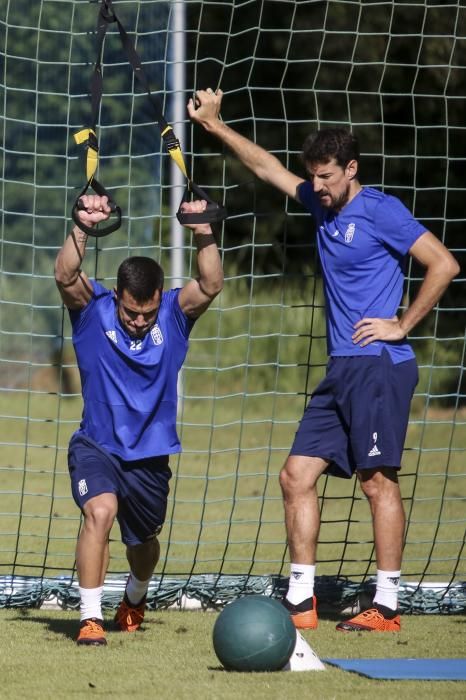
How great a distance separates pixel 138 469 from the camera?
20.4 feet

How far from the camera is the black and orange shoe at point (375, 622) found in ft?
21.0

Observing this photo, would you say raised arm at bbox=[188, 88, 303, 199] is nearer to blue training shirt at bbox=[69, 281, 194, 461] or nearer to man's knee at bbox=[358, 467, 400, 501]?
blue training shirt at bbox=[69, 281, 194, 461]

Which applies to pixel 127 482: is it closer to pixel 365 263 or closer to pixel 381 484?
pixel 381 484

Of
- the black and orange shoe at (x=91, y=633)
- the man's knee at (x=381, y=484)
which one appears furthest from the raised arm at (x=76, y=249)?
the man's knee at (x=381, y=484)

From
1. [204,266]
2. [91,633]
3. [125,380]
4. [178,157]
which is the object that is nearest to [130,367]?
[125,380]

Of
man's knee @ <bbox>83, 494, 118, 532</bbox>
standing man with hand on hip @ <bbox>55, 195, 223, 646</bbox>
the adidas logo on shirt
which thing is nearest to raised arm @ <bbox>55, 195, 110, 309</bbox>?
standing man with hand on hip @ <bbox>55, 195, 223, 646</bbox>

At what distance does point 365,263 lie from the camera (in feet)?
21.2

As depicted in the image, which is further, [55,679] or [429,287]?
[429,287]

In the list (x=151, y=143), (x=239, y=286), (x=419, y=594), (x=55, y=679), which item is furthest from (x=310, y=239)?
(x=55, y=679)

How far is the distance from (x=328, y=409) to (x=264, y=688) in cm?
193

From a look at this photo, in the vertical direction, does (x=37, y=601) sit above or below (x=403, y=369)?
below

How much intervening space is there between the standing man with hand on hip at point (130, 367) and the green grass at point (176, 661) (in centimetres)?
41

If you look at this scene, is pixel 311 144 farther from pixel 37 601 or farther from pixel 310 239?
pixel 310 239

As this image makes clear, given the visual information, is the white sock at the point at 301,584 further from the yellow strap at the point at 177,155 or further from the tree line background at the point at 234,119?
the tree line background at the point at 234,119
